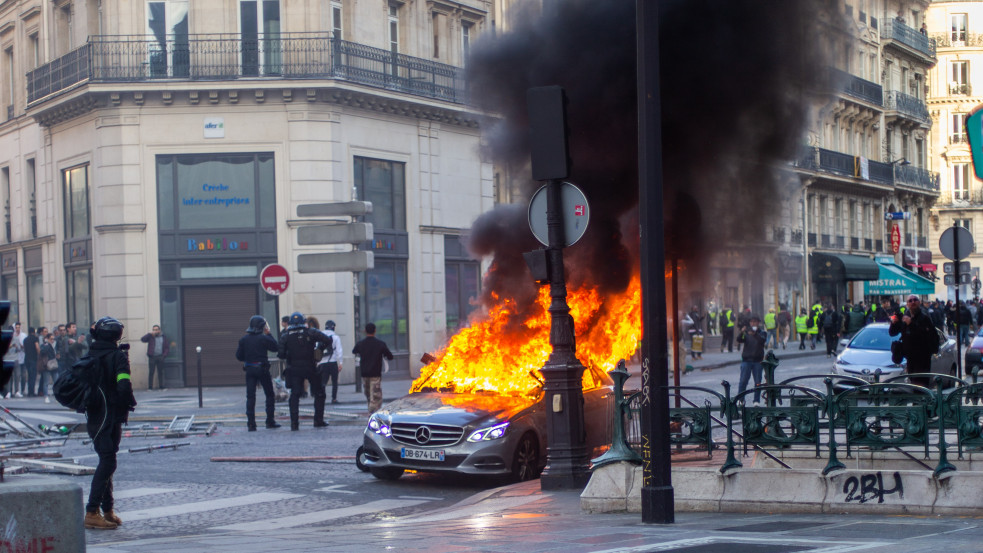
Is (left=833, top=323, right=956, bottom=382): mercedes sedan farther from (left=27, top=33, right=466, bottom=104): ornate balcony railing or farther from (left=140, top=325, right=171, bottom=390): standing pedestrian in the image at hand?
(left=140, top=325, right=171, bottom=390): standing pedestrian

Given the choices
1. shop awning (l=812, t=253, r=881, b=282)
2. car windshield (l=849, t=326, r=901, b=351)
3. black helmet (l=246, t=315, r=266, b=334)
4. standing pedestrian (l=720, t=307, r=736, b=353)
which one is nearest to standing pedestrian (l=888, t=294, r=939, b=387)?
car windshield (l=849, t=326, r=901, b=351)

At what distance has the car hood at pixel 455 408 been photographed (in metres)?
11.2

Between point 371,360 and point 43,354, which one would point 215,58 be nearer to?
point 43,354

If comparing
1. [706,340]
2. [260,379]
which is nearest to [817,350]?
[706,340]

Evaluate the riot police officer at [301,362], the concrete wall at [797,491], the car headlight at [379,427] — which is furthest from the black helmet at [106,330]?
the riot police officer at [301,362]

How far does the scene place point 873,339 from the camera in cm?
2186

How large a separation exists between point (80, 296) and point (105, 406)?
20.9 metres

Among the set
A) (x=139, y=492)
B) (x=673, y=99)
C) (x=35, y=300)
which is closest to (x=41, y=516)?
(x=139, y=492)

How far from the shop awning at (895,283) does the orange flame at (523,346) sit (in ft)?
119

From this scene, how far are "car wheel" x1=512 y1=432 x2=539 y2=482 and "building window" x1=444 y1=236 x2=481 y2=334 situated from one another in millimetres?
18497

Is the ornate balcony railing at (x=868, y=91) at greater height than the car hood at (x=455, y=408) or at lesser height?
greater

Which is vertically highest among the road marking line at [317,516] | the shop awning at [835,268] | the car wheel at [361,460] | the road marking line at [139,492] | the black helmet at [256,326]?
the shop awning at [835,268]

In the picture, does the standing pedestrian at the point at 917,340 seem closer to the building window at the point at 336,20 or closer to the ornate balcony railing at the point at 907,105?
the building window at the point at 336,20

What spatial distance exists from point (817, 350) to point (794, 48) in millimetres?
28089
